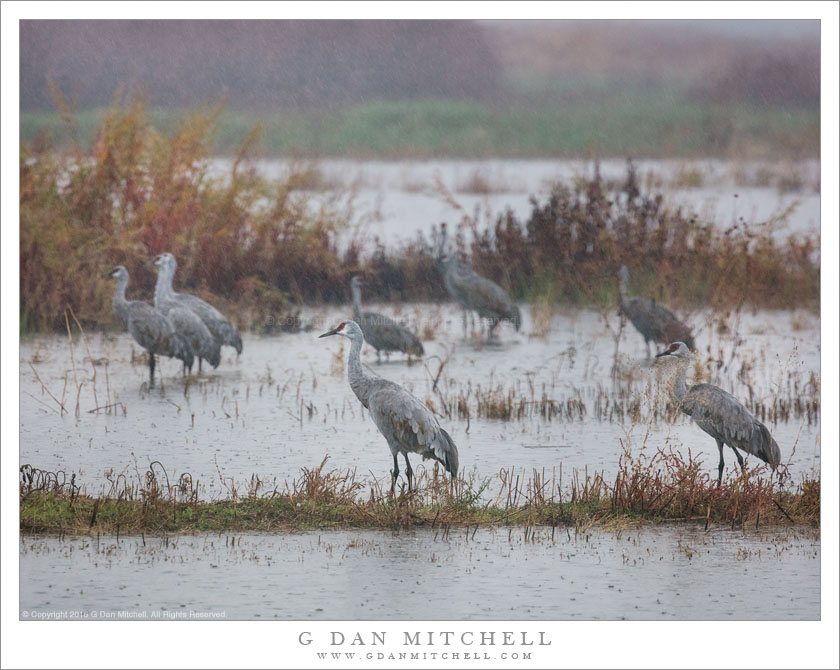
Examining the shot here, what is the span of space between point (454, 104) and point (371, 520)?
125 inches

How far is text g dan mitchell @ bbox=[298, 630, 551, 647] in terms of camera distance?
5.56 metres

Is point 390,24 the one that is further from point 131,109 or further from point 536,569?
point 536,569

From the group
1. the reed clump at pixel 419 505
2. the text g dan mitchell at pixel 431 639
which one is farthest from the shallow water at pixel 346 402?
the text g dan mitchell at pixel 431 639

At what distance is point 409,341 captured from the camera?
9.20m

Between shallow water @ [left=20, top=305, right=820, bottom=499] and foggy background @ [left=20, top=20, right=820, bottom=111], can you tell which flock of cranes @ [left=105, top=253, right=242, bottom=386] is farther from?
foggy background @ [left=20, top=20, right=820, bottom=111]

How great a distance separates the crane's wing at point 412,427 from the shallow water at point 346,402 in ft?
1.17

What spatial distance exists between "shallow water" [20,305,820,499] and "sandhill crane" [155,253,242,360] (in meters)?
0.17

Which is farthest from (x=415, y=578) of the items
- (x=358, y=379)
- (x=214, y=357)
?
(x=214, y=357)

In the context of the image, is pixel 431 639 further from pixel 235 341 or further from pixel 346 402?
pixel 235 341

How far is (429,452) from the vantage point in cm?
650

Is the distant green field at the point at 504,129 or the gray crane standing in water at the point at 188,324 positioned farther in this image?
the gray crane standing in water at the point at 188,324

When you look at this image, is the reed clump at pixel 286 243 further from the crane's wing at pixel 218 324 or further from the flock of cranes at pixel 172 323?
the crane's wing at pixel 218 324

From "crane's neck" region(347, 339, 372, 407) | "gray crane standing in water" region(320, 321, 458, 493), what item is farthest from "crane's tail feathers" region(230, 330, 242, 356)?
"gray crane standing in water" region(320, 321, 458, 493)

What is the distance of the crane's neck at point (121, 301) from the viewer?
8984 millimetres
